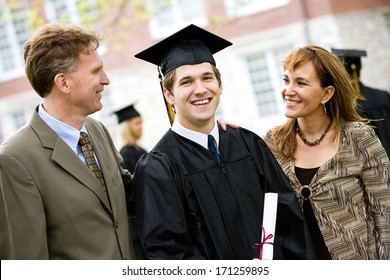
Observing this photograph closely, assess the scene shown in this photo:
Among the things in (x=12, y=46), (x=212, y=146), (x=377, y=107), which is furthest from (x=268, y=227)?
(x=12, y=46)

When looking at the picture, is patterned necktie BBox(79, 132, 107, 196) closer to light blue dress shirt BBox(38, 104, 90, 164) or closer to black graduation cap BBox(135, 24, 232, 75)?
light blue dress shirt BBox(38, 104, 90, 164)

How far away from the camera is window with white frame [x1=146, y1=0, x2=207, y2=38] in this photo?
1562 cm

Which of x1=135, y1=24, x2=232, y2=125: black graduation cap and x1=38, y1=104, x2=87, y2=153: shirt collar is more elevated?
x1=135, y1=24, x2=232, y2=125: black graduation cap

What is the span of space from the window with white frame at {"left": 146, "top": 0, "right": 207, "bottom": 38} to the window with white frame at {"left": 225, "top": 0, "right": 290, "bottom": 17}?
75 cm

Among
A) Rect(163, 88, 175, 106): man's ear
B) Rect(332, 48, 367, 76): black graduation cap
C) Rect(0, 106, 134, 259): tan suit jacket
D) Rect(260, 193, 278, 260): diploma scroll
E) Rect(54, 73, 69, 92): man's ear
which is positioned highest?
Rect(54, 73, 69, 92): man's ear

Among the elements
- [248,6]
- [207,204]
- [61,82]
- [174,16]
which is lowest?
[207,204]

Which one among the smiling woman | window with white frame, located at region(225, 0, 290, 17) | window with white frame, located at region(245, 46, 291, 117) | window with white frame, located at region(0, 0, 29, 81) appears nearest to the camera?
the smiling woman

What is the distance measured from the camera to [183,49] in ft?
8.96

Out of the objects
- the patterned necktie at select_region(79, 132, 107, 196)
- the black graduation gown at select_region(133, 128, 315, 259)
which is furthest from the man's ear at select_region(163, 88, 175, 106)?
the patterned necktie at select_region(79, 132, 107, 196)

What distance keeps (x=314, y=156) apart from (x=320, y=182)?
178 mm

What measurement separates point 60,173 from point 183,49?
78 centimetres

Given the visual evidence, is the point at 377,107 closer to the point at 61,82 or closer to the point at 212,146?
the point at 212,146
